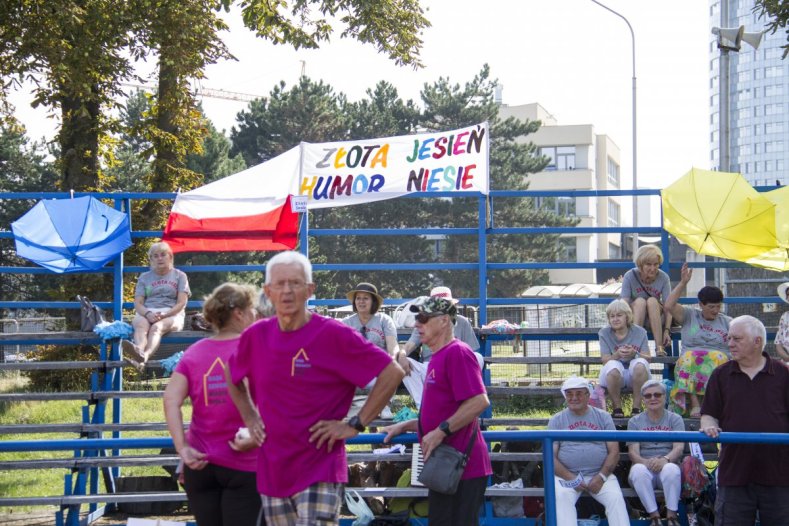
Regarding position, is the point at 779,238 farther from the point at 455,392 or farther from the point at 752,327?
the point at 455,392

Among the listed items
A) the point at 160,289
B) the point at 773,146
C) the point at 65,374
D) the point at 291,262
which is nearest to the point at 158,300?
the point at 160,289

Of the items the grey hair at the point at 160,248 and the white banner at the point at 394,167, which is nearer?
the grey hair at the point at 160,248

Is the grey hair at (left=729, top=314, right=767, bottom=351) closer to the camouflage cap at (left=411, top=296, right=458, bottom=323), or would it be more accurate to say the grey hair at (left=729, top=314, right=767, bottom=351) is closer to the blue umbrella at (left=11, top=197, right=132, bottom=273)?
the camouflage cap at (left=411, top=296, right=458, bottom=323)

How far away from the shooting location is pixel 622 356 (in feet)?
30.7

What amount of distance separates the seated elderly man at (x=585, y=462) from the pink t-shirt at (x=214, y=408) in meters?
3.79

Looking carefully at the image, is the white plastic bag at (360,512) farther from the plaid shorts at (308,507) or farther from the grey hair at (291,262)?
the grey hair at (291,262)

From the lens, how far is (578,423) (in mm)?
8094

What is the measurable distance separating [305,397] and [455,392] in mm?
1202

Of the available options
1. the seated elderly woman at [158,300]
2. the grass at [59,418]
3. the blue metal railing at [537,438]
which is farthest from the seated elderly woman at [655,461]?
the seated elderly woman at [158,300]

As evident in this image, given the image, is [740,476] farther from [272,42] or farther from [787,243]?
[272,42]

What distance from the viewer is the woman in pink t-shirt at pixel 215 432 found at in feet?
15.8

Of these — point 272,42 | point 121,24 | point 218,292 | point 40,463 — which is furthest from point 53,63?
point 218,292

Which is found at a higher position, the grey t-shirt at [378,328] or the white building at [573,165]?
the white building at [573,165]

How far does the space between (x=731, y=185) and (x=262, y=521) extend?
707cm
